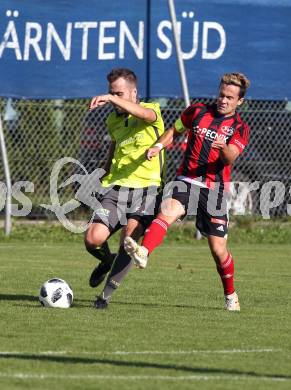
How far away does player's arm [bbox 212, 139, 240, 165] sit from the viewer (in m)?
9.52

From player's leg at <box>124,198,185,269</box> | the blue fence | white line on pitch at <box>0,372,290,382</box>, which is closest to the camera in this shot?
white line on pitch at <box>0,372,290,382</box>

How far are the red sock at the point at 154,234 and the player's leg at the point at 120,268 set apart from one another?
0.30m

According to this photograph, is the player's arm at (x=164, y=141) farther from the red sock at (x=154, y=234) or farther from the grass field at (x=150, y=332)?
the grass field at (x=150, y=332)

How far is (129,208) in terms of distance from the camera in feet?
32.5

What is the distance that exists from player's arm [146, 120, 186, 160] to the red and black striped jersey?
0.13 m

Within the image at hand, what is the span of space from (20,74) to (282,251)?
4.92m

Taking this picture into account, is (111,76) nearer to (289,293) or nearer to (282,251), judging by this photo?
(289,293)

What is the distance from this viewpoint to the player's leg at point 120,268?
384 inches

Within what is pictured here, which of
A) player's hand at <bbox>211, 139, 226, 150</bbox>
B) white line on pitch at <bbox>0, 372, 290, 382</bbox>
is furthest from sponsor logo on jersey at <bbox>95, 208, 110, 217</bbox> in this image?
white line on pitch at <bbox>0, 372, 290, 382</bbox>

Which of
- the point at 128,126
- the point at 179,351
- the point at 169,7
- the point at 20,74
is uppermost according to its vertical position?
the point at 169,7

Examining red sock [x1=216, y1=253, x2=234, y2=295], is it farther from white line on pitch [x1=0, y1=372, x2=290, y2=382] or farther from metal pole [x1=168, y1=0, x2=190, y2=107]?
metal pole [x1=168, y1=0, x2=190, y2=107]

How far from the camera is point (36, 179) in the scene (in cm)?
1855

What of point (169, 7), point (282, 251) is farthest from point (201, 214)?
point (169, 7)

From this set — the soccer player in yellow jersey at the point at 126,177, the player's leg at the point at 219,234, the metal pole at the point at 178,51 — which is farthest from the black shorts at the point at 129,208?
the metal pole at the point at 178,51
